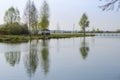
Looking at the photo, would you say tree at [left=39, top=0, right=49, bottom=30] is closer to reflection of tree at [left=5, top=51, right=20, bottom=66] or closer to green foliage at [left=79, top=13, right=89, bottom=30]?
green foliage at [left=79, top=13, right=89, bottom=30]

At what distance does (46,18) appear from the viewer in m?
86.0

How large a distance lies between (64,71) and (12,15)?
75.5 m

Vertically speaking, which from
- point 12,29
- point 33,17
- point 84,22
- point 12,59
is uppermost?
point 33,17

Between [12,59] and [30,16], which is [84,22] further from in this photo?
[12,59]

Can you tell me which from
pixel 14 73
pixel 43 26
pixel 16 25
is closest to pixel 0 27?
pixel 16 25

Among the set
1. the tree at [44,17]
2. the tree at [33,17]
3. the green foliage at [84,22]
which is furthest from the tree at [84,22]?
the tree at [33,17]

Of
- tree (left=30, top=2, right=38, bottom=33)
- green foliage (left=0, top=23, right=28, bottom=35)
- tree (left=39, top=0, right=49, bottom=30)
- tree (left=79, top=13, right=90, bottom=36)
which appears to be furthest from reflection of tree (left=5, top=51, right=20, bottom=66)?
tree (left=79, top=13, right=90, bottom=36)

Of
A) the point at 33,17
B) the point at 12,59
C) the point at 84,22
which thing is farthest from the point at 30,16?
the point at 12,59

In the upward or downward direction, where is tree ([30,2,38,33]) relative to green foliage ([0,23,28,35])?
upward

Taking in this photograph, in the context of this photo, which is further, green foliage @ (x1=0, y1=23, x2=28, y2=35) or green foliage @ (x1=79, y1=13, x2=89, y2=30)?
green foliage @ (x1=79, y1=13, x2=89, y2=30)

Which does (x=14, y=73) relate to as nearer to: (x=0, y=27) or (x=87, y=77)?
(x=87, y=77)

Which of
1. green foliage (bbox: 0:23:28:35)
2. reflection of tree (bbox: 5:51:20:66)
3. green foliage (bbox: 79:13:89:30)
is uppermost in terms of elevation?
green foliage (bbox: 79:13:89:30)

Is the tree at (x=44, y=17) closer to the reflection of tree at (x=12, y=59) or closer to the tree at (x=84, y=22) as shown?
the tree at (x=84, y=22)

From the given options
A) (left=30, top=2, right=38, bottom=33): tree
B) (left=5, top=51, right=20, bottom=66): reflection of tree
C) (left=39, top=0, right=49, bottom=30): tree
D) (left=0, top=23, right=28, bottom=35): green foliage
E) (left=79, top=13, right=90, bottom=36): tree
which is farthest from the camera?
(left=79, top=13, right=90, bottom=36): tree
